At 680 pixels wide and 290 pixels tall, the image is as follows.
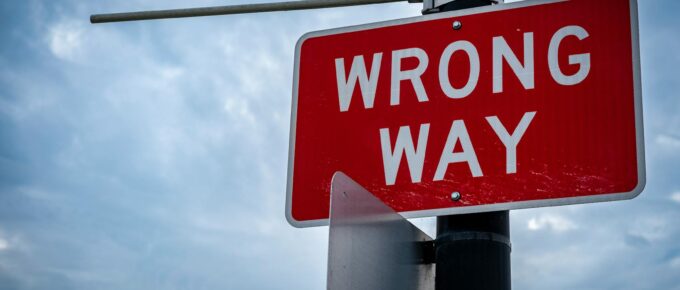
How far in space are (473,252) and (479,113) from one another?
419 mm

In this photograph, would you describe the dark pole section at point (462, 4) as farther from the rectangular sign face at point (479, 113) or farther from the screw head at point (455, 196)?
the screw head at point (455, 196)

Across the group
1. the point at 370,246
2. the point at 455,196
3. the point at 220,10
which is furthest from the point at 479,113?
the point at 220,10

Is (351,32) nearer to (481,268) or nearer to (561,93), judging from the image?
(561,93)

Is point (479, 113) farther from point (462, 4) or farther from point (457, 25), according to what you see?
point (462, 4)

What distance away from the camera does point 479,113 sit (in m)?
2.48

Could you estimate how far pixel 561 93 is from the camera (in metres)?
2.44

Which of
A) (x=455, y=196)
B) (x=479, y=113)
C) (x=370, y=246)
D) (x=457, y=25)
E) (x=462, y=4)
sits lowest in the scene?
(x=370, y=246)

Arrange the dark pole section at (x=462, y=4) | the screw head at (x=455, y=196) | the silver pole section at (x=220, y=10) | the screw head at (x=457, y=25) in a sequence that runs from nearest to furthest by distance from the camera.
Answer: the screw head at (x=455, y=196) → the screw head at (x=457, y=25) → the dark pole section at (x=462, y=4) → the silver pole section at (x=220, y=10)

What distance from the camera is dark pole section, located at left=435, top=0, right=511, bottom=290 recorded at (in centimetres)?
229

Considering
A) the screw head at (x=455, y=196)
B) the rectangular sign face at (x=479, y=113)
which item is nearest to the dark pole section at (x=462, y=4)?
the rectangular sign face at (x=479, y=113)

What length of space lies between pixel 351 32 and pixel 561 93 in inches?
29.1

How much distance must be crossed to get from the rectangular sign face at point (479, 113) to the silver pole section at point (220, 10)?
393 millimetres

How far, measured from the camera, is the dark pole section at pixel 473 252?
2.29 meters

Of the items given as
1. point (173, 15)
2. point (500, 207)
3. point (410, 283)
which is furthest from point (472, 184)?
point (173, 15)
